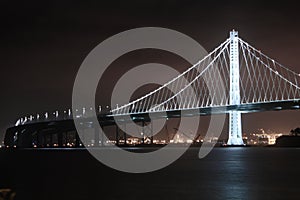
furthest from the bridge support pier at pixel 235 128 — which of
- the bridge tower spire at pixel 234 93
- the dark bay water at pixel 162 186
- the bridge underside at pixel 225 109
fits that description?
the dark bay water at pixel 162 186

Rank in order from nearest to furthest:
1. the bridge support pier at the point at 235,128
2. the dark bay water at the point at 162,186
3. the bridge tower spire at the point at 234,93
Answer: the dark bay water at the point at 162,186 → the bridge support pier at the point at 235,128 → the bridge tower spire at the point at 234,93

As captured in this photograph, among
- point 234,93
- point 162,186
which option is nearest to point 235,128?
point 234,93

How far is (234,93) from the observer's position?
67.7 m

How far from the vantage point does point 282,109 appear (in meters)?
57.6

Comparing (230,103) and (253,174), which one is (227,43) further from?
(253,174)

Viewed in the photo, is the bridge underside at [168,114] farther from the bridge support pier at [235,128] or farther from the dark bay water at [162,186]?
the dark bay water at [162,186]

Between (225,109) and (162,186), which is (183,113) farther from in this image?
(162,186)

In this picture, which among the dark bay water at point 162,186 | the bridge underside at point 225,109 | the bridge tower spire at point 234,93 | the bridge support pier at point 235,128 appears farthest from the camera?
the bridge tower spire at point 234,93

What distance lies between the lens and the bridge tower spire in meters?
63.7

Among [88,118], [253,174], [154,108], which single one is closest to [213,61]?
[154,108]

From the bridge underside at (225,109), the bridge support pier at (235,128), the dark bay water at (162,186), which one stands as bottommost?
the dark bay water at (162,186)

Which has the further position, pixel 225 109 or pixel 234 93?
pixel 234 93

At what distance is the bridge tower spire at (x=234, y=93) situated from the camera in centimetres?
6369

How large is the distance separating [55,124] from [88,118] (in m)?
7.43
